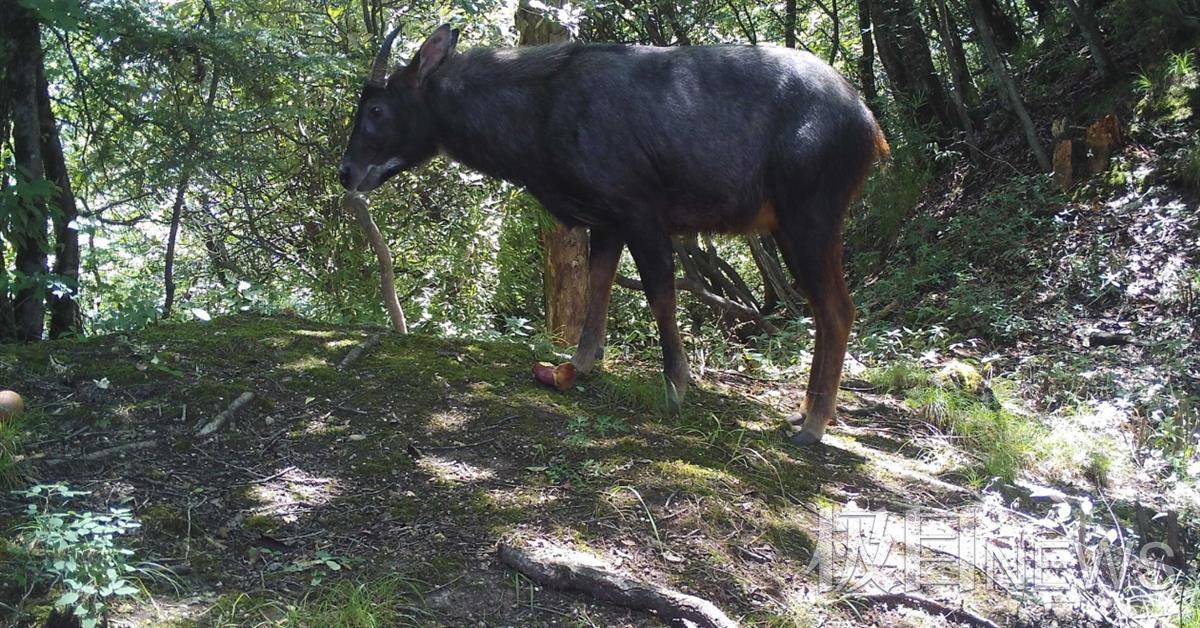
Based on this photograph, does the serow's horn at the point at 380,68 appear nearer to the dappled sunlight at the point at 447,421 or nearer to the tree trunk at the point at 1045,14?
the dappled sunlight at the point at 447,421

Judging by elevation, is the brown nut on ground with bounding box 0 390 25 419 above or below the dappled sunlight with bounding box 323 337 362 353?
below

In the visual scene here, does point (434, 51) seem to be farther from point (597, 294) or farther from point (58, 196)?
point (58, 196)

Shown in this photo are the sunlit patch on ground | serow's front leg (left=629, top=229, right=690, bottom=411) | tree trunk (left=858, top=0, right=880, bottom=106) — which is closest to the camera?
the sunlit patch on ground

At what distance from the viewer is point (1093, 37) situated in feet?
A: 30.9

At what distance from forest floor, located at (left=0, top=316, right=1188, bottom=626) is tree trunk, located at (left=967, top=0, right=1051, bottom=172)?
5286 millimetres

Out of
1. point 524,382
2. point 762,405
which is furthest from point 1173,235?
point 524,382

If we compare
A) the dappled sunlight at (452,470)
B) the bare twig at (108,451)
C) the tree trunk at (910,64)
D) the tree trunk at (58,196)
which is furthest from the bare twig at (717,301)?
the bare twig at (108,451)

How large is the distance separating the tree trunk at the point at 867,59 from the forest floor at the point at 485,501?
6943 mm

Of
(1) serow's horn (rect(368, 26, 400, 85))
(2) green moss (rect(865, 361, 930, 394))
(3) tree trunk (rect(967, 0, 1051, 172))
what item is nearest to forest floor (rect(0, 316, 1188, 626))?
(2) green moss (rect(865, 361, 930, 394))

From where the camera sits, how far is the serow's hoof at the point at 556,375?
513cm

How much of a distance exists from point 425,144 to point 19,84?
2309 mm

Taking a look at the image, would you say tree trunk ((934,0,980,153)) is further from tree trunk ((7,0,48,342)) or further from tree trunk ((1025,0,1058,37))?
tree trunk ((7,0,48,342))

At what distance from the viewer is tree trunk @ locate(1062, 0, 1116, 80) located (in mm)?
9281

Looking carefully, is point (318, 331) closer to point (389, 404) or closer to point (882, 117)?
point (389, 404)
